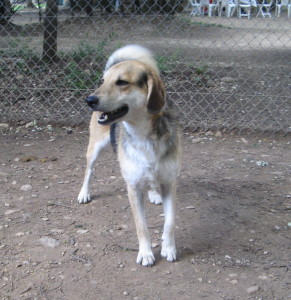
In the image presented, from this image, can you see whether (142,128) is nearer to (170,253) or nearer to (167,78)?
(170,253)

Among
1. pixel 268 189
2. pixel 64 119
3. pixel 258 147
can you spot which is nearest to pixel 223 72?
pixel 258 147

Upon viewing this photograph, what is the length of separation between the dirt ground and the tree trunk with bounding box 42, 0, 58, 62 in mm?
2075

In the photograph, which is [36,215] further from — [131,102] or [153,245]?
[131,102]

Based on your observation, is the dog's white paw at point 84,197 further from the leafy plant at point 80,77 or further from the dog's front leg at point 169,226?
the leafy plant at point 80,77

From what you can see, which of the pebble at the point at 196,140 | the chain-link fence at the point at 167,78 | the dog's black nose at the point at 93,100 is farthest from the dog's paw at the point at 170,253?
the chain-link fence at the point at 167,78

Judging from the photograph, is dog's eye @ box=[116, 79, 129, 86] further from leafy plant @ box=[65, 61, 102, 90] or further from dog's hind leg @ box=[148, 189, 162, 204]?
leafy plant @ box=[65, 61, 102, 90]

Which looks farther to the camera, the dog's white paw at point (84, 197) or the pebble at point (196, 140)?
the pebble at point (196, 140)

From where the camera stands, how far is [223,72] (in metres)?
6.80

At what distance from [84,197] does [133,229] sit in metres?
0.65

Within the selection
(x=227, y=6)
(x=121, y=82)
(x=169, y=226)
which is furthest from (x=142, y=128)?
(x=227, y=6)

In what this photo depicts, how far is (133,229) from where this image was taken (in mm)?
3160

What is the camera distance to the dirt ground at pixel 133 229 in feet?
8.14

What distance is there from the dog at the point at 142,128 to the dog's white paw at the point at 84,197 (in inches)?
33.7

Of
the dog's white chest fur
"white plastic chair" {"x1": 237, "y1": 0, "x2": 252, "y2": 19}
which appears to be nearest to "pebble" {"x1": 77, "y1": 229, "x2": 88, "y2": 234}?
the dog's white chest fur
